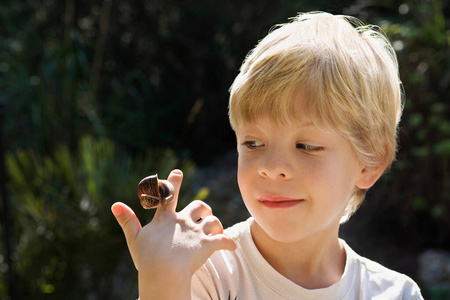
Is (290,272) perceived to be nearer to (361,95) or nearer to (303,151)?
(303,151)

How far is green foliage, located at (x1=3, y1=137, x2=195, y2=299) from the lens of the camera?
109 inches

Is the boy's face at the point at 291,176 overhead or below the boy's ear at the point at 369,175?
overhead

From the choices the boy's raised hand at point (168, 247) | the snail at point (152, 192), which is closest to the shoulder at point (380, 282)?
the boy's raised hand at point (168, 247)

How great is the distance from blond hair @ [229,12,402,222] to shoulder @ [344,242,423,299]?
235 millimetres

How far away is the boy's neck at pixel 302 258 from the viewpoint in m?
1.27

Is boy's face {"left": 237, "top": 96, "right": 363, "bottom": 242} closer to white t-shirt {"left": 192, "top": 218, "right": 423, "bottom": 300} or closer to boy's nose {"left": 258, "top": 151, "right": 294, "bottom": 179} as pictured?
boy's nose {"left": 258, "top": 151, "right": 294, "bottom": 179}

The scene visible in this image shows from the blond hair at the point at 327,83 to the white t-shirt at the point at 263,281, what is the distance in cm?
25

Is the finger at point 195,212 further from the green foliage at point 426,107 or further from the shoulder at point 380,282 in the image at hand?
the green foliage at point 426,107

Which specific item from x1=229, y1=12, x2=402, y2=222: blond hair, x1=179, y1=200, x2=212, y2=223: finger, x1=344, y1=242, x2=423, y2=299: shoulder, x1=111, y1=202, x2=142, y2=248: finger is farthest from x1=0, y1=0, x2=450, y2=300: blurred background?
x1=111, y1=202, x2=142, y2=248: finger

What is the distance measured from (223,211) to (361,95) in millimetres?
2047

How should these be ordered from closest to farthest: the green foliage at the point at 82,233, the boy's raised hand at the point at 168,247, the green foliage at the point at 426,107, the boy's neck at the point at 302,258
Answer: the boy's raised hand at the point at 168,247 < the boy's neck at the point at 302,258 < the green foliage at the point at 82,233 < the green foliage at the point at 426,107

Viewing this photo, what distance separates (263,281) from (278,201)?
7.7 inches

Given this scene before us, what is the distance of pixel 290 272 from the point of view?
1.27 meters

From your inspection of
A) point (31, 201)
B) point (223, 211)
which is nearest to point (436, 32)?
point (223, 211)
